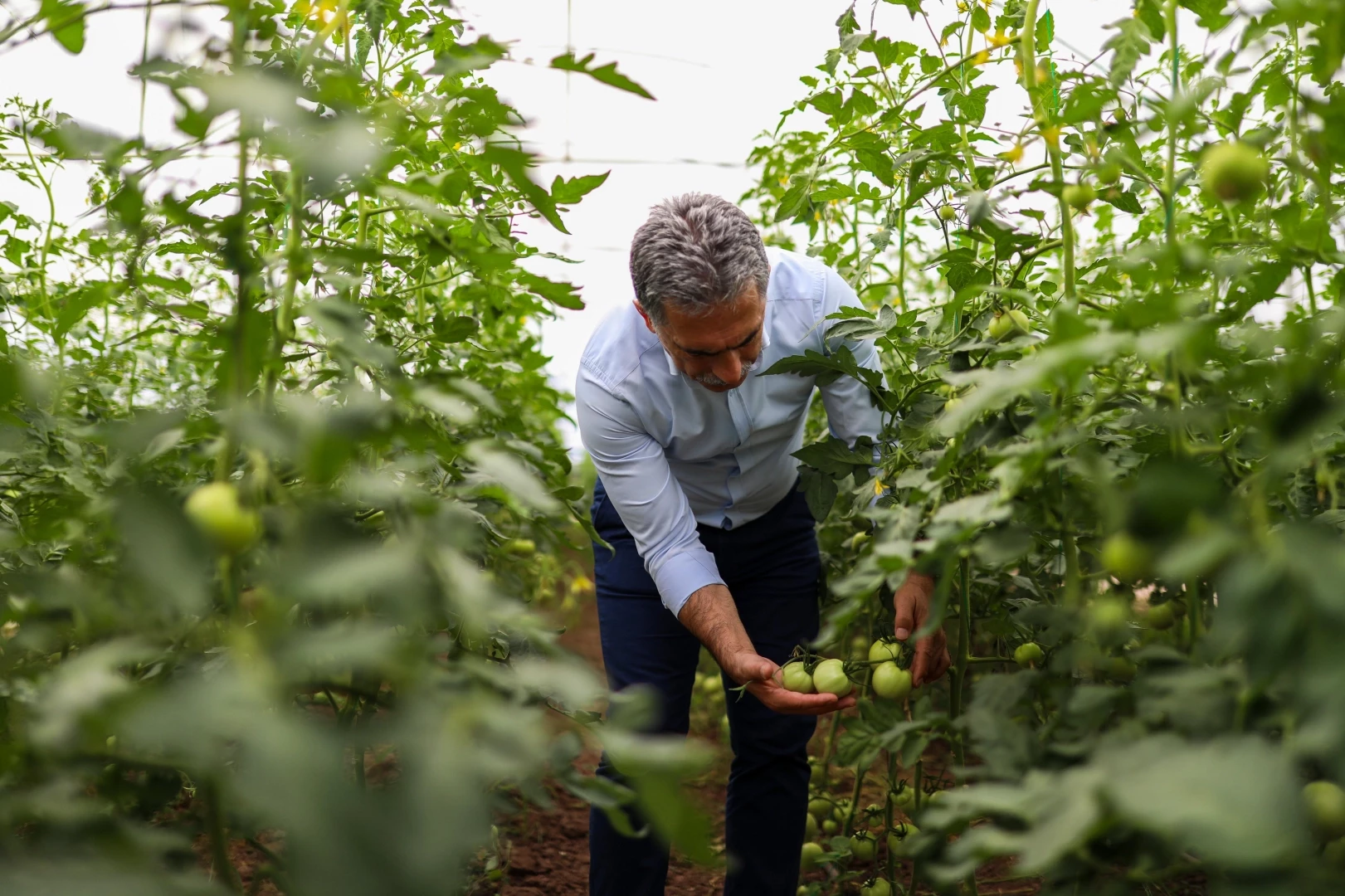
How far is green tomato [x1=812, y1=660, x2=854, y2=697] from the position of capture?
1454 mm

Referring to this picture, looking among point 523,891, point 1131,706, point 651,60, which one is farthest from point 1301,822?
point 651,60

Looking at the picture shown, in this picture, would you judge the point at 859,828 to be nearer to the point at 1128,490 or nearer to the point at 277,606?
the point at 1128,490

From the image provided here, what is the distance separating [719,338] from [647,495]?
0.35m

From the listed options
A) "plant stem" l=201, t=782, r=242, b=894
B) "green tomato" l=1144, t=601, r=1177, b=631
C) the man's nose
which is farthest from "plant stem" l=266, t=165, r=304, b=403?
"green tomato" l=1144, t=601, r=1177, b=631

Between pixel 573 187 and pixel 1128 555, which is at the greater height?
pixel 573 187

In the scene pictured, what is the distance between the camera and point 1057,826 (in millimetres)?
596

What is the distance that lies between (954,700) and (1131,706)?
56 centimetres

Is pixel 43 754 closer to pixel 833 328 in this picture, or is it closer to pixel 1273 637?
pixel 1273 637

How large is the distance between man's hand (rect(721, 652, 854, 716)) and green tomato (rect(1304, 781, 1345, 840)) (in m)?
0.76

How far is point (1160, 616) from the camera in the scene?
135 centimetres

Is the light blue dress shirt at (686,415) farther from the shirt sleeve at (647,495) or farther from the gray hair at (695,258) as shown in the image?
the gray hair at (695,258)

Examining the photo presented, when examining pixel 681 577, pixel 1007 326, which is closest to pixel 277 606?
pixel 1007 326

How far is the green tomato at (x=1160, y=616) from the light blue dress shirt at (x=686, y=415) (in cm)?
65

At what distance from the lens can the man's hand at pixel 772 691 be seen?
1.52m
